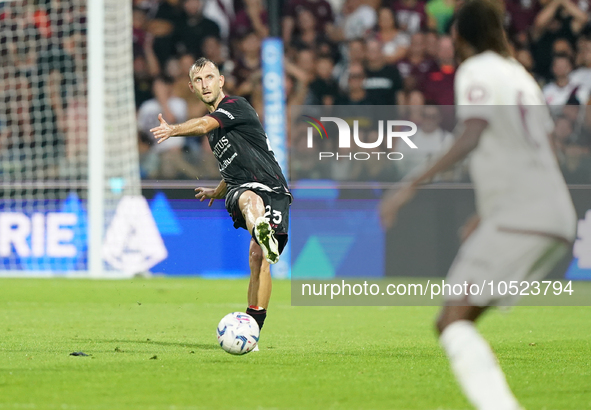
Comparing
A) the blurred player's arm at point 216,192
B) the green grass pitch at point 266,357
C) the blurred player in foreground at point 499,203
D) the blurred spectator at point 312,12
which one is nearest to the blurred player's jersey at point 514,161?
the blurred player in foreground at point 499,203

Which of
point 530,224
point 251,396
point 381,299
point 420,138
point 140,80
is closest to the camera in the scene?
point 530,224

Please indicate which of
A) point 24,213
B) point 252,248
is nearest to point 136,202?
point 24,213

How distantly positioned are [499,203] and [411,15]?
42.8ft

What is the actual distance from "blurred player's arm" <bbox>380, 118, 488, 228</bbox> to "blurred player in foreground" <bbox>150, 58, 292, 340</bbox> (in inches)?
135

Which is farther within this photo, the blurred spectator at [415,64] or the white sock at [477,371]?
the blurred spectator at [415,64]

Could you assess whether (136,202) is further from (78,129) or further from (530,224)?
(530,224)

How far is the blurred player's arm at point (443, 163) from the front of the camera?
3.83m

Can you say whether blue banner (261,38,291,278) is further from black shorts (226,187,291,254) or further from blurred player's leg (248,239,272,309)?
blurred player's leg (248,239,272,309)

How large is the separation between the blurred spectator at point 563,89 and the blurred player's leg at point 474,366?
36.6ft

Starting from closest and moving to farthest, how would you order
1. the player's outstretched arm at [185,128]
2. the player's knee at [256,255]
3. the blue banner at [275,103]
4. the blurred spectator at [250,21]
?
the player's outstretched arm at [185,128]
the player's knee at [256,255]
the blue banner at [275,103]
the blurred spectator at [250,21]

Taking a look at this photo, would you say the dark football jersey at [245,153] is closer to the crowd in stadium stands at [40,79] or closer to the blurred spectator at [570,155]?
the blurred spectator at [570,155]

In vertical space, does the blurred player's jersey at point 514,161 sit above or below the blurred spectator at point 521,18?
below

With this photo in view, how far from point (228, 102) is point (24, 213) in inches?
315

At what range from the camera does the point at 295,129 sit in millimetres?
14609
